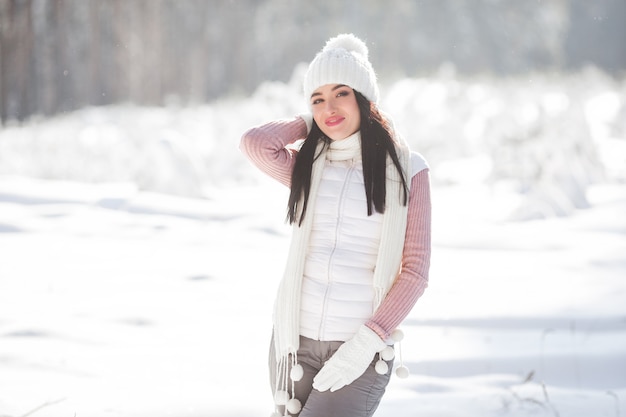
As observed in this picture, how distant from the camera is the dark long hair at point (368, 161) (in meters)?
1.82

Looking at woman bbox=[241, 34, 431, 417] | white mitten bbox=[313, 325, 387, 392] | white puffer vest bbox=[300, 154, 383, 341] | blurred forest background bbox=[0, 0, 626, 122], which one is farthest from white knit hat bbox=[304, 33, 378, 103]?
blurred forest background bbox=[0, 0, 626, 122]

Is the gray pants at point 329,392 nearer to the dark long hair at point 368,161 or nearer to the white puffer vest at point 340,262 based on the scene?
the white puffer vest at point 340,262

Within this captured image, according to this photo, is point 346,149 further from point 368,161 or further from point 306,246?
point 306,246

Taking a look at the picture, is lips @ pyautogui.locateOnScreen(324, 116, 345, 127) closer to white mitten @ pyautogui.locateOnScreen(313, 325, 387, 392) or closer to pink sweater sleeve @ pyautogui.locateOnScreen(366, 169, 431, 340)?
pink sweater sleeve @ pyautogui.locateOnScreen(366, 169, 431, 340)

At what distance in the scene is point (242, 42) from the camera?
22.0 metres

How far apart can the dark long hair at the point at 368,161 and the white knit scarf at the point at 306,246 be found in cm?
1

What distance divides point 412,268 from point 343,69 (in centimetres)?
52

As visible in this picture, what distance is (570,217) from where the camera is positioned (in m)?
5.78

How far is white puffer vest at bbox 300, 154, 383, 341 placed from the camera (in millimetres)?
1808

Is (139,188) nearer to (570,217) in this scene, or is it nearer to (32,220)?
(32,220)

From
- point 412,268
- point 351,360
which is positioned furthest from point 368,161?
point 351,360

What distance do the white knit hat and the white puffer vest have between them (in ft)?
0.73

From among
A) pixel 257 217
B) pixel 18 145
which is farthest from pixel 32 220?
pixel 18 145

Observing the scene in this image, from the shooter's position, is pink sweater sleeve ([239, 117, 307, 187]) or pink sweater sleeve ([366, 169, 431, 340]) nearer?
pink sweater sleeve ([366, 169, 431, 340])
